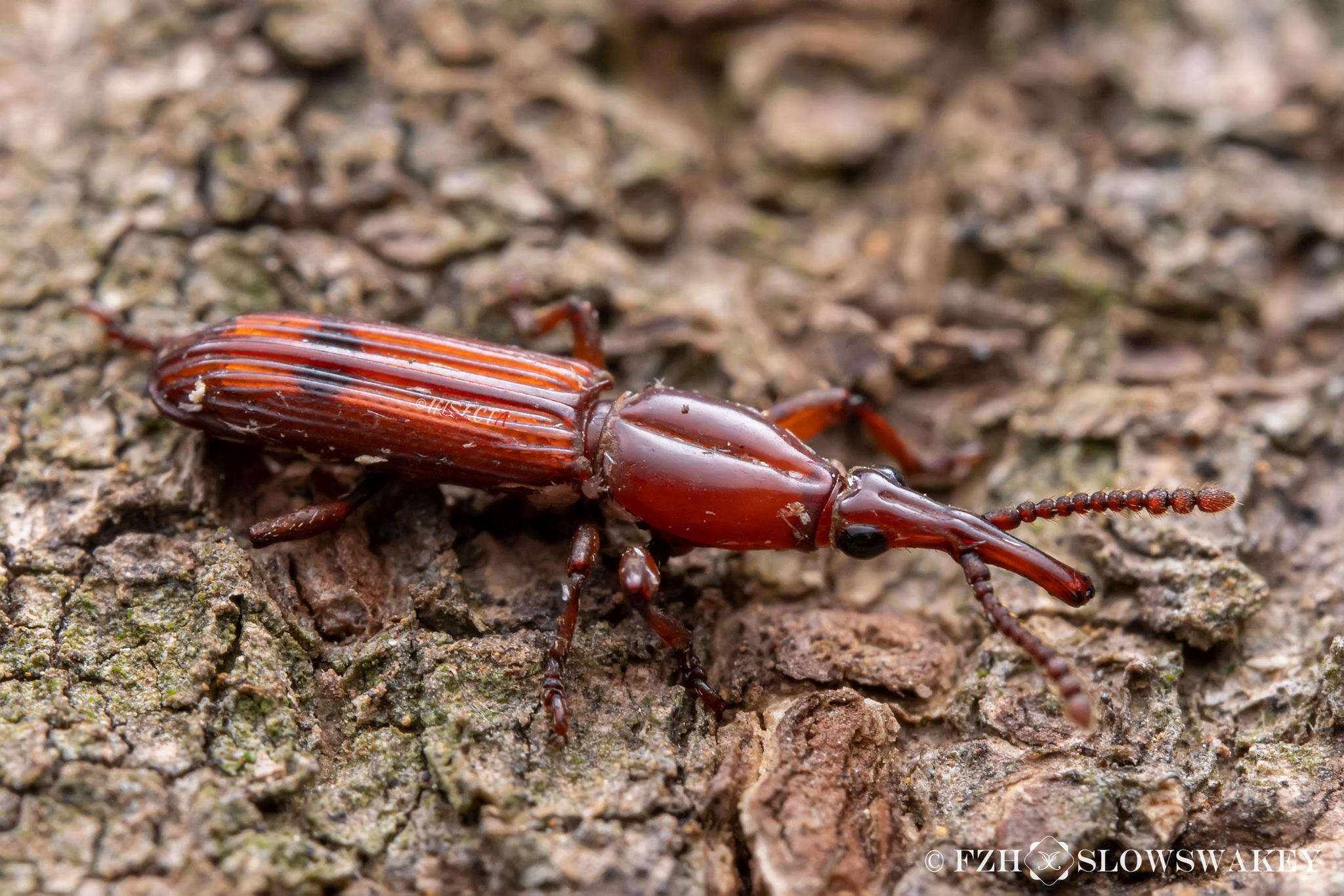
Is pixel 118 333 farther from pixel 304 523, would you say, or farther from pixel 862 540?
pixel 862 540

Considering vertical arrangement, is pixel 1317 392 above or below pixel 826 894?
above

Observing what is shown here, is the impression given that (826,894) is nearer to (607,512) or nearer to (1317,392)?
(607,512)

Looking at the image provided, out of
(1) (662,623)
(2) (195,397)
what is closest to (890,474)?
(1) (662,623)

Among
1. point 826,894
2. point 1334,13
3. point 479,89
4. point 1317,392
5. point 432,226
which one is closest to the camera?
point 826,894

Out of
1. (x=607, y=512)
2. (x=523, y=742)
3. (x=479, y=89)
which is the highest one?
(x=479, y=89)

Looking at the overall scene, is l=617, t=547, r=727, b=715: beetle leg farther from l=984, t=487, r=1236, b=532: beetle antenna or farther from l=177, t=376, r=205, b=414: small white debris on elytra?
l=177, t=376, r=205, b=414: small white debris on elytra

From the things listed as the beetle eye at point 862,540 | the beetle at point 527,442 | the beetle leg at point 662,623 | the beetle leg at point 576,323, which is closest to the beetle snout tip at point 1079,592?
the beetle at point 527,442

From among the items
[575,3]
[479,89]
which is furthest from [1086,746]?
[575,3]
